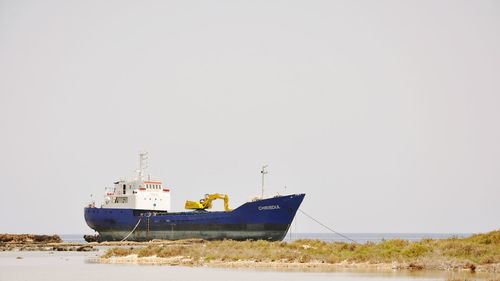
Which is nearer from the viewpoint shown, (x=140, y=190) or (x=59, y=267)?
(x=59, y=267)

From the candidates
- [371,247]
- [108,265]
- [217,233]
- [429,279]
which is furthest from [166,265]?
[217,233]

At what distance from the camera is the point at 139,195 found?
255ft

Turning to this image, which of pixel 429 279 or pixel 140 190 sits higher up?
pixel 140 190

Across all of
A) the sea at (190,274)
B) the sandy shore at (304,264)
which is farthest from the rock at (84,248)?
the sea at (190,274)

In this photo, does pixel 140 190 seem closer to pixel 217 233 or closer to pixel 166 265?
pixel 217 233

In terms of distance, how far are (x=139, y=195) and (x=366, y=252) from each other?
4026cm

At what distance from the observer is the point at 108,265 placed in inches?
1695

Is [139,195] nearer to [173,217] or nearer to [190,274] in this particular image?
[173,217]

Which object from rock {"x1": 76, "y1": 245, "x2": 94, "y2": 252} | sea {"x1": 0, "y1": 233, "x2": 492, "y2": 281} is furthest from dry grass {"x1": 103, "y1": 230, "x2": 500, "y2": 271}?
rock {"x1": 76, "y1": 245, "x2": 94, "y2": 252}

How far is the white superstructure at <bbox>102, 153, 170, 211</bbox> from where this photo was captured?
255ft

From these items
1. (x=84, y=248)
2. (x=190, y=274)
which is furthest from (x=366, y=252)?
(x=84, y=248)

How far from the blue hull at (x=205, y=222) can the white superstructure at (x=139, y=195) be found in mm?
809

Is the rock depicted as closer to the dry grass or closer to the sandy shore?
the dry grass

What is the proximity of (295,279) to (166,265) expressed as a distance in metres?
11.8
